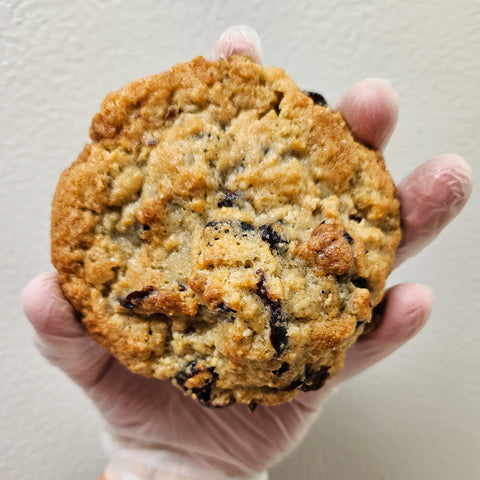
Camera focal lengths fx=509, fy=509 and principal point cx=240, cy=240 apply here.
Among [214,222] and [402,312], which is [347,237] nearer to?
[214,222]

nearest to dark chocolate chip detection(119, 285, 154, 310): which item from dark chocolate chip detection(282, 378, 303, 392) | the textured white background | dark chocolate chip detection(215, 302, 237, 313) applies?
dark chocolate chip detection(215, 302, 237, 313)

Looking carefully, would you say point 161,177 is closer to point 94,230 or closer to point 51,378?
point 94,230

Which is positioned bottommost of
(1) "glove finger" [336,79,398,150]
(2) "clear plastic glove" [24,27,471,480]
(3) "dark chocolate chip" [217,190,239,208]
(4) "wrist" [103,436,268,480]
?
(4) "wrist" [103,436,268,480]

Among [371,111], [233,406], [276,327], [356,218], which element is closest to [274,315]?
[276,327]

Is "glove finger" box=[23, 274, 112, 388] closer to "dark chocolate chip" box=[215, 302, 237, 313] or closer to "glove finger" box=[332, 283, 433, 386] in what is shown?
"dark chocolate chip" box=[215, 302, 237, 313]

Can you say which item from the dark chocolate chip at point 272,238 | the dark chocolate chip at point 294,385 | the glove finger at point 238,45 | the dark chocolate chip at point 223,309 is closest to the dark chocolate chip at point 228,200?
the dark chocolate chip at point 272,238

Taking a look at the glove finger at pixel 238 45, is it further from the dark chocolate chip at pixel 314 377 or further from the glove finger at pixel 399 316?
the dark chocolate chip at pixel 314 377
